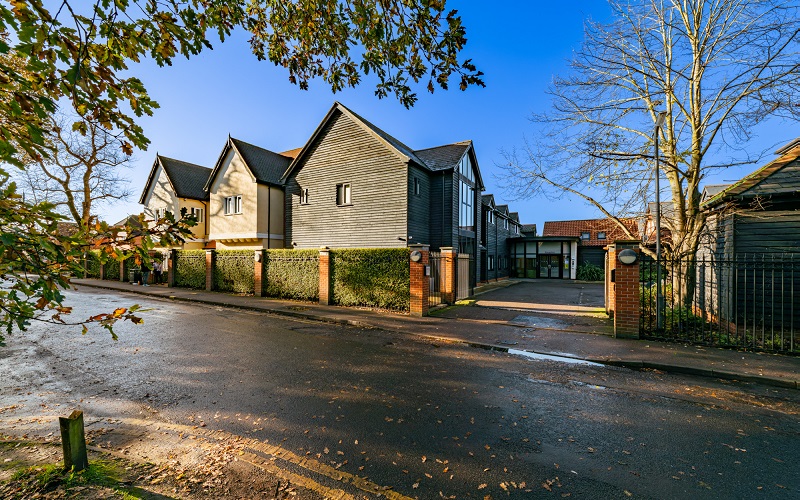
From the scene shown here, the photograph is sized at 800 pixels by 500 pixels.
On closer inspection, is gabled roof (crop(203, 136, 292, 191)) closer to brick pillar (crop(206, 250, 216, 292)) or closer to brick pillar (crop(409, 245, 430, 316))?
brick pillar (crop(206, 250, 216, 292))

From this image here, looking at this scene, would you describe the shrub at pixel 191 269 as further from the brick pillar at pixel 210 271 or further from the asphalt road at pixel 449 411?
the asphalt road at pixel 449 411

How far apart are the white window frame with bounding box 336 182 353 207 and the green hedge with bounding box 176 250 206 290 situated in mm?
8331

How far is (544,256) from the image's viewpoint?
111 ft

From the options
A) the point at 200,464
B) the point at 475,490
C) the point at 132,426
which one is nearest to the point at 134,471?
the point at 200,464

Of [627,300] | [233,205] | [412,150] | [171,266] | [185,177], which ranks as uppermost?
[412,150]

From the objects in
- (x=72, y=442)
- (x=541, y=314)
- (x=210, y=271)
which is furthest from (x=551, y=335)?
(x=210, y=271)

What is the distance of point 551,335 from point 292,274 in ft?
37.2

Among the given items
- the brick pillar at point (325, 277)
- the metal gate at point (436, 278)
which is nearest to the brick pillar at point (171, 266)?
the brick pillar at point (325, 277)

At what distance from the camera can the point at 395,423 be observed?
414 cm

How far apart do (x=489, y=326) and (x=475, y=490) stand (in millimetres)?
7346

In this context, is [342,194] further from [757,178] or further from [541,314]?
[757,178]

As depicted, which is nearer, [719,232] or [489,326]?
[489,326]

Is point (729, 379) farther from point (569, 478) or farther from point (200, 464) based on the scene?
point (200, 464)

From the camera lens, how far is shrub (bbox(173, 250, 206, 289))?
19153mm
